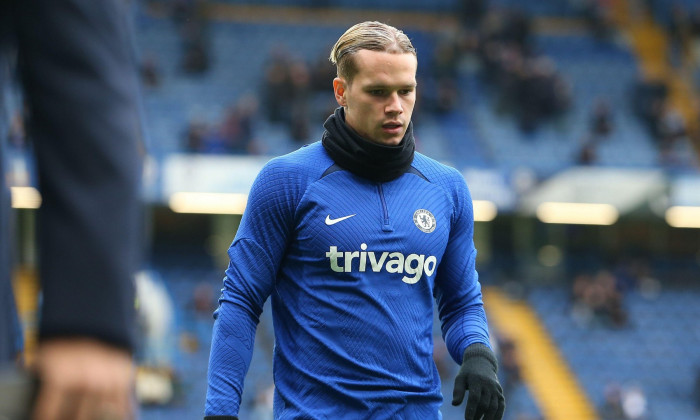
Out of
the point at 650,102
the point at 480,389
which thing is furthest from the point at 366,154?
the point at 650,102

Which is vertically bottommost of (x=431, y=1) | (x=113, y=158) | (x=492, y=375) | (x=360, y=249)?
(x=492, y=375)

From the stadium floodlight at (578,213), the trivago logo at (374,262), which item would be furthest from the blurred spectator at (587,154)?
the trivago logo at (374,262)

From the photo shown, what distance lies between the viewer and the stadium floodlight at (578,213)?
2233cm

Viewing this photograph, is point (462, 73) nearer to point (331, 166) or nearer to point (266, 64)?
point (266, 64)

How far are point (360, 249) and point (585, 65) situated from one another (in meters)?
23.1

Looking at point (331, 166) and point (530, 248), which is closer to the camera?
point (331, 166)

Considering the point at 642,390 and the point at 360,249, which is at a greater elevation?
the point at 360,249

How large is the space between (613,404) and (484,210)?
5.28 metres

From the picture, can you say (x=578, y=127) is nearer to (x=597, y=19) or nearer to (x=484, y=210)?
(x=484, y=210)

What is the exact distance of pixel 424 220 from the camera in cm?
374

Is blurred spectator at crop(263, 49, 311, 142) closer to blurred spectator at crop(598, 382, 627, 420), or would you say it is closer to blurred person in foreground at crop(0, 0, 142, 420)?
blurred spectator at crop(598, 382, 627, 420)

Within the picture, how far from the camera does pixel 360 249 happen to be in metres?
3.61

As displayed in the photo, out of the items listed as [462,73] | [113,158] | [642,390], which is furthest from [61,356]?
[462,73]

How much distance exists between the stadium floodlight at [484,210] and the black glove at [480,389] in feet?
59.0
